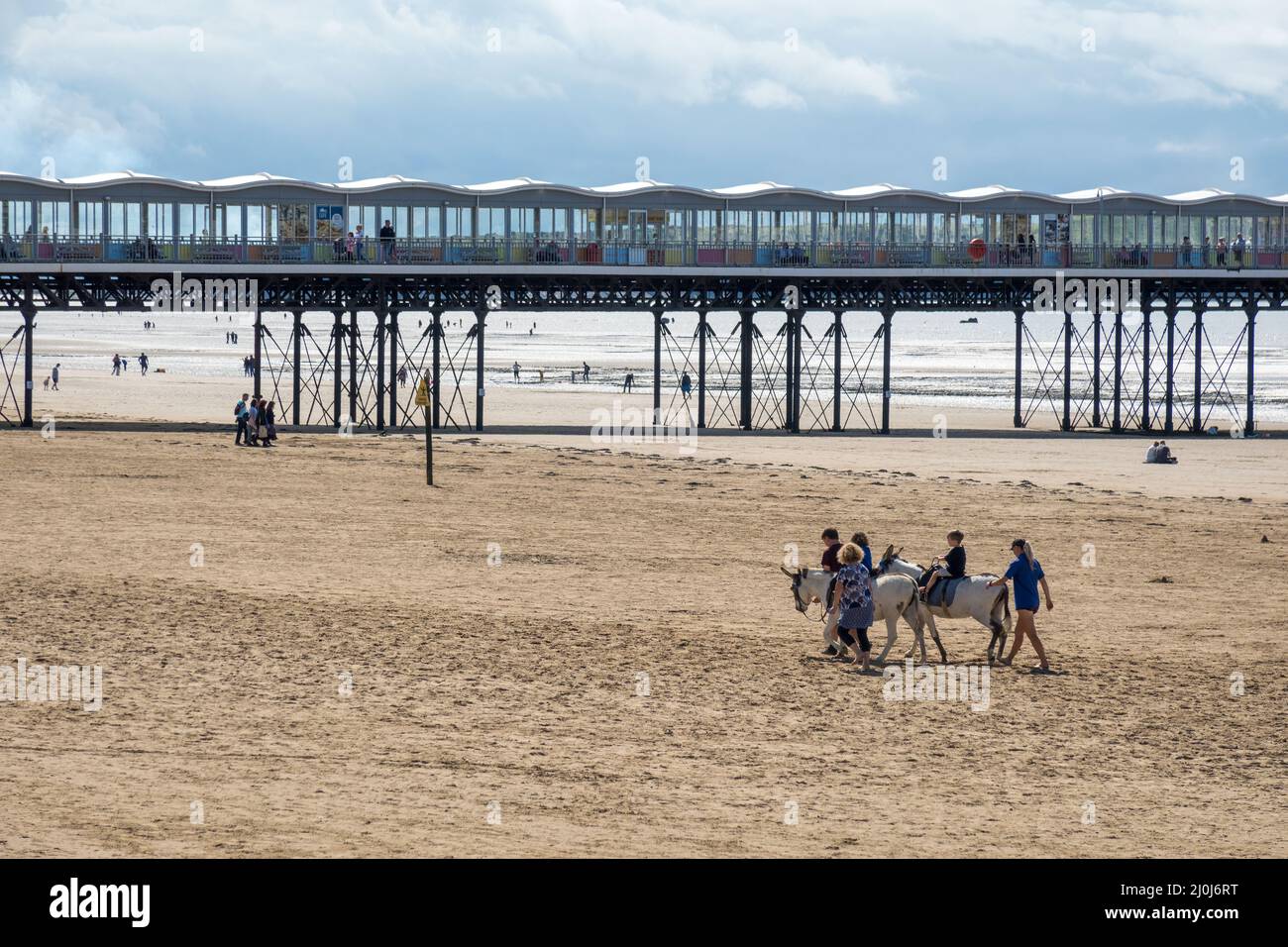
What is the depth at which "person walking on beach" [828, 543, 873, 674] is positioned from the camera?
62.7 feet

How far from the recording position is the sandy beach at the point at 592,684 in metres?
13.3

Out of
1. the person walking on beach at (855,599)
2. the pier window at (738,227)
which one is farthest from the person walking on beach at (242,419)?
the person walking on beach at (855,599)

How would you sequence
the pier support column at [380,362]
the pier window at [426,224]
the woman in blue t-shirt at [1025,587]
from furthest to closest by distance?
the pier window at [426,224] → the pier support column at [380,362] → the woman in blue t-shirt at [1025,587]

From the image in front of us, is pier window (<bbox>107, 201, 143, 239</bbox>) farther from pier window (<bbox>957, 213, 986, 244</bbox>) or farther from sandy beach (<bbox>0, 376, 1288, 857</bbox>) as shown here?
pier window (<bbox>957, 213, 986, 244</bbox>)

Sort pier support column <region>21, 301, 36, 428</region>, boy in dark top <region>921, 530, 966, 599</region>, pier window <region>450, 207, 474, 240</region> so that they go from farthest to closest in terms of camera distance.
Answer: pier window <region>450, 207, 474, 240</region>, pier support column <region>21, 301, 36, 428</region>, boy in dark top <region>921, 530, 966, 599</region>

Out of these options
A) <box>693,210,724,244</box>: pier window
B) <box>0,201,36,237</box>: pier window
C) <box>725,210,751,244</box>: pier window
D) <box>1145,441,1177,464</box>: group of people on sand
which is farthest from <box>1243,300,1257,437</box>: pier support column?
<box>0,201,36,237</box>: pier window

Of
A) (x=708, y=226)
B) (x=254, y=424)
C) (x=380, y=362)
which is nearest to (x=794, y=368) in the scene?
(x=708, y=226)

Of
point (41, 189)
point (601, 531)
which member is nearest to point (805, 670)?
point (601, 531)

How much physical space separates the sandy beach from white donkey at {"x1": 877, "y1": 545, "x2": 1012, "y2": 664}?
22.4 inches

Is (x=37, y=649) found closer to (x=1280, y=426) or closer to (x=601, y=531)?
(x=601, y=531)

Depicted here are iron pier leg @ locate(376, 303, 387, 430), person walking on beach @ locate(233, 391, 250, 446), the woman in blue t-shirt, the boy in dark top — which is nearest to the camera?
the woman in blue t-shirt

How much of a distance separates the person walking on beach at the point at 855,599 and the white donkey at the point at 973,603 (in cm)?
41

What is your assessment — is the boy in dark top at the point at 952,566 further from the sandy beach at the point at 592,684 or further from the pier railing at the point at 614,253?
the pier railing at the point at 614,253

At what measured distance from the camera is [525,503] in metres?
35.6
